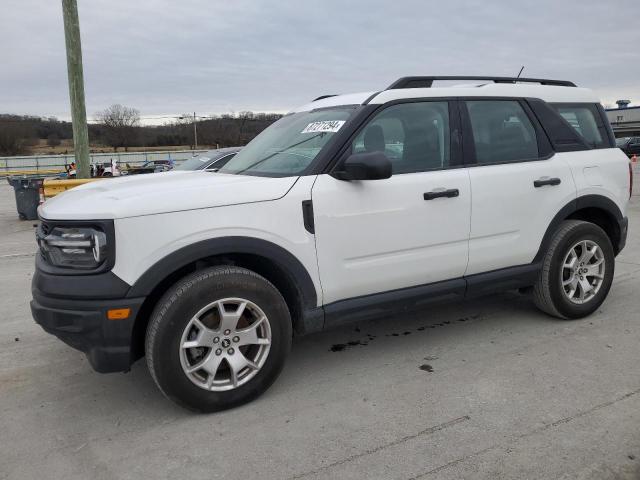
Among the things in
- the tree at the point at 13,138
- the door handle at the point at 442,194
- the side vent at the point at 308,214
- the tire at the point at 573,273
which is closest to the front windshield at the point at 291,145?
the side vent at the point at 308,214

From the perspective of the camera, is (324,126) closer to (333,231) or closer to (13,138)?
(333,231)

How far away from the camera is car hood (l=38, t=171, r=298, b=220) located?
285 centimetres

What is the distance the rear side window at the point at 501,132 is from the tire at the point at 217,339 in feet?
6.29

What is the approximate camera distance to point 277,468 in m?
2.57

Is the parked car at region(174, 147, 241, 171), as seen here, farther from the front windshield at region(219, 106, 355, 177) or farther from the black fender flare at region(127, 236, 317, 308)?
the black fender flare at region(127, 236, 317, 308)

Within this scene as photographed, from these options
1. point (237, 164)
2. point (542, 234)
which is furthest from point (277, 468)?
point (542, 234)

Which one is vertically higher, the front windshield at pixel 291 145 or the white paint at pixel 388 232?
the front windshield at pixel 291 145

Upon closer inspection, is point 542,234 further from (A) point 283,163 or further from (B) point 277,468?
(B) point 277,468

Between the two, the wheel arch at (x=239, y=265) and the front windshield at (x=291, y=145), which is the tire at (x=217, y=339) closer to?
the wheel arch at (x=239, y=265)

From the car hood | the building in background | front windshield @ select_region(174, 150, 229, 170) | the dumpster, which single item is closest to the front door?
the car hood

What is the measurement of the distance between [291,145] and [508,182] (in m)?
1.59

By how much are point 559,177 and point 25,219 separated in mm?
11923

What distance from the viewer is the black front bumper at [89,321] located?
9.15ft

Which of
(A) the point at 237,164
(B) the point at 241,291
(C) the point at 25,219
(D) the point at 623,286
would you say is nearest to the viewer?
(B) the point at 241,291
